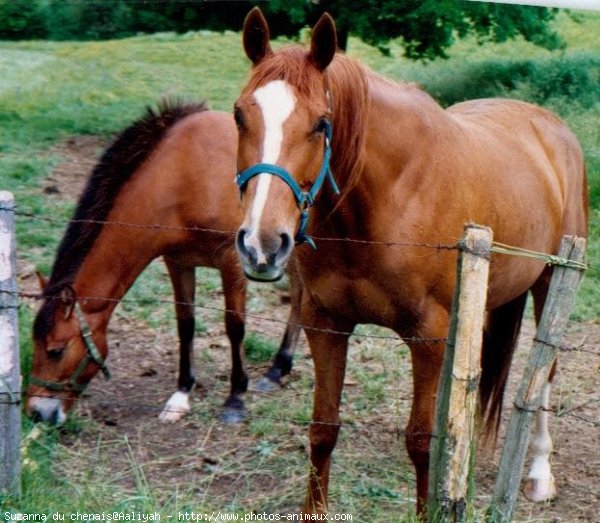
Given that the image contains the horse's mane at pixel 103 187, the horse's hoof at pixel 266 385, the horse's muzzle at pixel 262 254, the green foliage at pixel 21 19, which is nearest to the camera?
the horse's muzzle at pixel 262 254

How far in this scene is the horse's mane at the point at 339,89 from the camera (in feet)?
9.12

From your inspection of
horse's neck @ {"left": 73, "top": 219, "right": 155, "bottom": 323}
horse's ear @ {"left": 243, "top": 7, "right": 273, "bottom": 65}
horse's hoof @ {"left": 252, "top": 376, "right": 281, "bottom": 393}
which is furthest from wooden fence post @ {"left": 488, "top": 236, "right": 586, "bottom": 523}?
horse's hoof @ {"left": 252, "top": 376, "right": 281, "bottom": 393}

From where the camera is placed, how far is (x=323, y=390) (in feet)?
11.6

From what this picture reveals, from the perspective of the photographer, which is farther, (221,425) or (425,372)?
(221,425)

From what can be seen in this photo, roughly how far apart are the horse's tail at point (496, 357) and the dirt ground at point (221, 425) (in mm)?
222

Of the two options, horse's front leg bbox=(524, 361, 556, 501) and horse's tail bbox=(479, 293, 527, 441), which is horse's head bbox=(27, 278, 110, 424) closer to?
horse's tail bbox=(479, 293, 527, 441)

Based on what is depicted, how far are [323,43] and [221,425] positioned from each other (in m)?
2.53

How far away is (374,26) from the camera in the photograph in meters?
9.37

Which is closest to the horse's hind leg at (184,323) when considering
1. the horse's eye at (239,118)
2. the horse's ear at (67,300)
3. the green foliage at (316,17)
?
the horse's ear at (67,300)

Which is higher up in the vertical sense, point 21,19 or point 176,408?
point 21,19

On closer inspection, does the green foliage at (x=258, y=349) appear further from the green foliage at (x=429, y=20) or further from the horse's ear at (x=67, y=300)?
the green foliage at (x=429, y=20)

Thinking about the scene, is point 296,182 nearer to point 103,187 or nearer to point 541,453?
point 103,187

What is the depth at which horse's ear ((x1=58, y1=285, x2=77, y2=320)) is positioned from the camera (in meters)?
4.24

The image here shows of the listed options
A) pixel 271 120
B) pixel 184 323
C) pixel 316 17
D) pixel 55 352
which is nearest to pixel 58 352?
pixel 55 352
